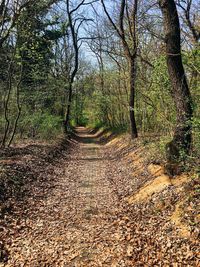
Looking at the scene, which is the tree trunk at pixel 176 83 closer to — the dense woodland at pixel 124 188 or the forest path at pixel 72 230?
the dense woodland at pixel 124 188

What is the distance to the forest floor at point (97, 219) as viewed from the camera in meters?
5.84

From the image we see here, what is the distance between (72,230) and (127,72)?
17.6 m

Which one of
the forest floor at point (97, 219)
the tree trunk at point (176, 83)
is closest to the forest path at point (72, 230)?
the forest floor at point (97, 219)

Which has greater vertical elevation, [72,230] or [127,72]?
[127,72]

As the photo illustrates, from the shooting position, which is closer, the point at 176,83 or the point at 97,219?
A: the point at 97,219

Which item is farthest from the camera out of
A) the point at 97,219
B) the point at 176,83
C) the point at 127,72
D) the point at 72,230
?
the point at 127,72

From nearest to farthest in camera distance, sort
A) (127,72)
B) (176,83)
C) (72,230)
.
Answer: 1. (72,230)
2. (176,83)
3. (127,72)

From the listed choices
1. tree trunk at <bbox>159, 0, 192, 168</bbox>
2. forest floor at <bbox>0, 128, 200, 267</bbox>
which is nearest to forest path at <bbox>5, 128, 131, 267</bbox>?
forest floor at <bbox>0, 128, 200, 267</bbox>

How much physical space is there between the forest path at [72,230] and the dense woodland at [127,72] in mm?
2580

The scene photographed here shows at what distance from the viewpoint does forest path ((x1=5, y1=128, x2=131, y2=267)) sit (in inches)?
233

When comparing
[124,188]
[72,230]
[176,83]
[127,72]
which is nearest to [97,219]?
[72,230]

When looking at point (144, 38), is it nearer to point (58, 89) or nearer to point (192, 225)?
point (58, 89)

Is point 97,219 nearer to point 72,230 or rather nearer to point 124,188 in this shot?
point 72,230

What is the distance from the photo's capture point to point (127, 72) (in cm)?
2334
